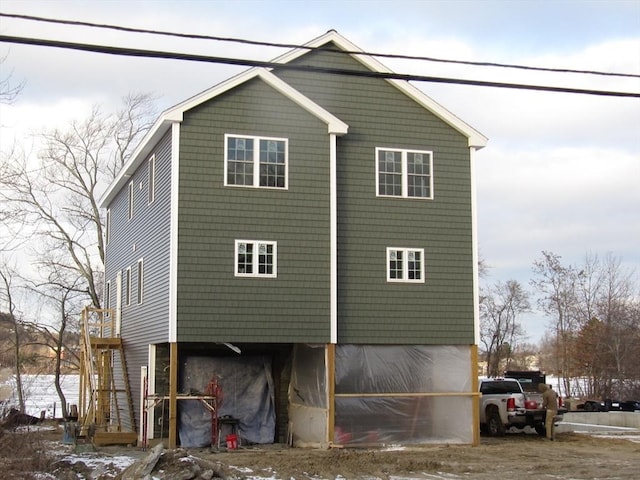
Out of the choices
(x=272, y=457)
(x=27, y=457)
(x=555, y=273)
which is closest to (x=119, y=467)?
(x=27, y=457)

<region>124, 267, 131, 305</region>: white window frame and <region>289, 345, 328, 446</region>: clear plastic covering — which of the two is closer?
<region>289, 345, 328, 446</region>: clear plastic covering

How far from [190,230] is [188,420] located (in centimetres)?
556

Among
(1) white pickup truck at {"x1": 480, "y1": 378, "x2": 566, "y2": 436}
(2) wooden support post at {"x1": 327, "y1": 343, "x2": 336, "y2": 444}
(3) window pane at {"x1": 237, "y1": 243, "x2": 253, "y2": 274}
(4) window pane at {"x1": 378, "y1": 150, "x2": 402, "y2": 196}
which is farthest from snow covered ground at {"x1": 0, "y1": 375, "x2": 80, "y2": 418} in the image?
(4) window pane at {"x1": 378, "y1": 150, "x2": 402, "y2": 196}

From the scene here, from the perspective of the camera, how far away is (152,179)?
24.8 m

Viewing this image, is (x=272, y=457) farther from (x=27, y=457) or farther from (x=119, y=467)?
(x=27, y=457)

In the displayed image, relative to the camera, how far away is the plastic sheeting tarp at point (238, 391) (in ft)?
78.4

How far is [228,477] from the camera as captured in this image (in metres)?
16.5

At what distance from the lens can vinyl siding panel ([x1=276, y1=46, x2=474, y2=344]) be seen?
76.2 feet

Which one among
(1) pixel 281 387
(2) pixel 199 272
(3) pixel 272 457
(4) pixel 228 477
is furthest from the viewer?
(1) pixel 281 387

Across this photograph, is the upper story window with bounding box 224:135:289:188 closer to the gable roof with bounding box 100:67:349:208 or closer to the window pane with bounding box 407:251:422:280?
the gable roof with bounding box 100:67:349:208

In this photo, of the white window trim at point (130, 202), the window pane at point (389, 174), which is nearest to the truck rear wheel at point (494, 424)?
the window pane at point (389, 174)

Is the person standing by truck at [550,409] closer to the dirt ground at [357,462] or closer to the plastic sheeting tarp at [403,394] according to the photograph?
the dirt ground at [357,462]

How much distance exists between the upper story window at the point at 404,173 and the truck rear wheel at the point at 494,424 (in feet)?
23.1

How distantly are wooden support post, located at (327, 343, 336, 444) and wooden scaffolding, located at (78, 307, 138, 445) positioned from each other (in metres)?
5.66
